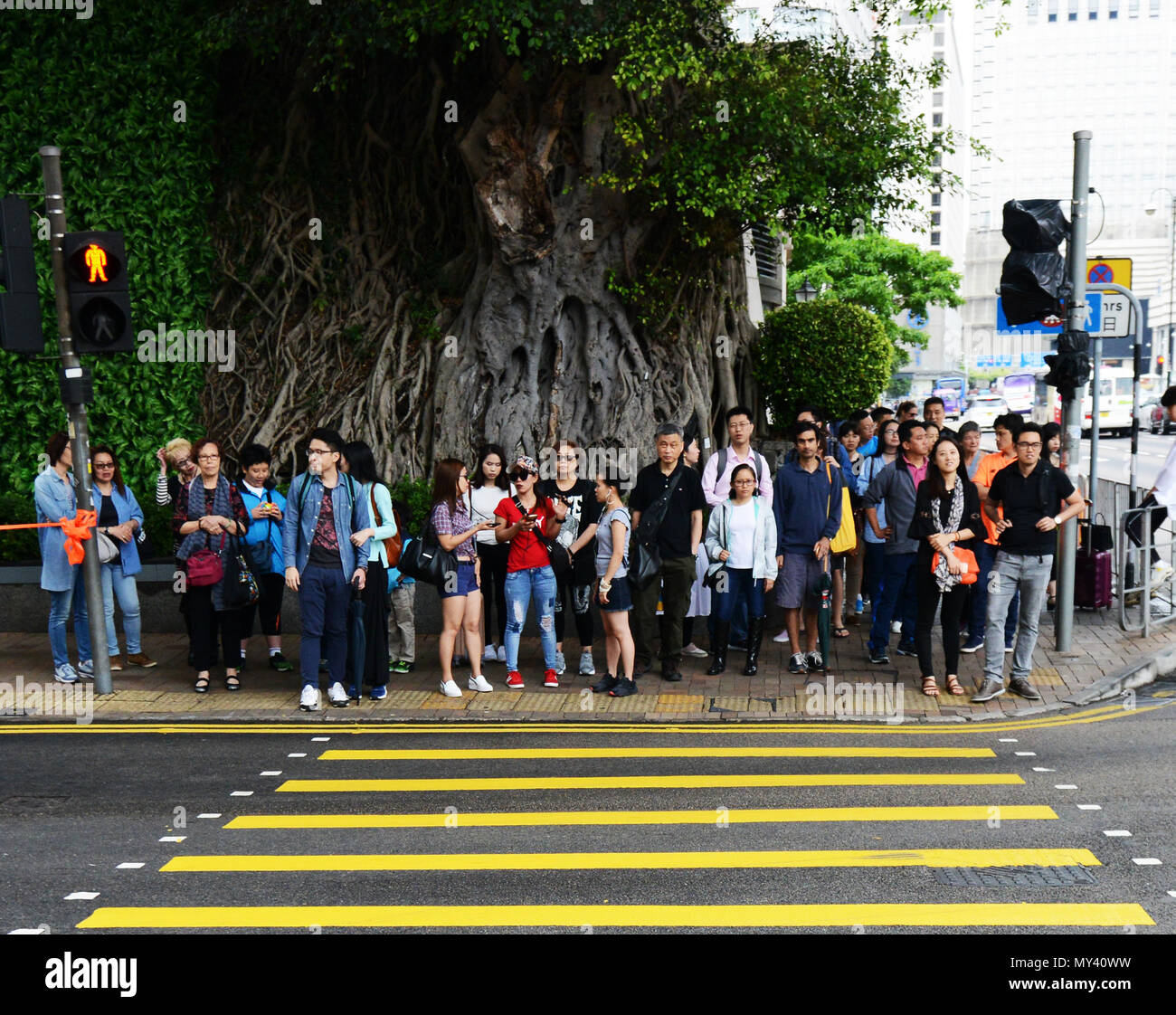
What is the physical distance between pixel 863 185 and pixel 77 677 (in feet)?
29.5

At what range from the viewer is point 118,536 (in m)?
10.3

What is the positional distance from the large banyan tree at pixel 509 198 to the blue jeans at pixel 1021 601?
493 centimetres

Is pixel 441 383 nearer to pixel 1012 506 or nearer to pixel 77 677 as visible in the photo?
pixel 77 677

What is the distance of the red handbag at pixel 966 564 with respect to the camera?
9383 mm

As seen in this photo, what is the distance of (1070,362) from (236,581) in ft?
22.0

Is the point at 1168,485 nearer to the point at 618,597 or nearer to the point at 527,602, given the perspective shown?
the point at 618,597

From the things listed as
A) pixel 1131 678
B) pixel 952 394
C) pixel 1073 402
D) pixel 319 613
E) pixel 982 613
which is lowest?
pixel 1131 678

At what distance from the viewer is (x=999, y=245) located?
14800 centimetres

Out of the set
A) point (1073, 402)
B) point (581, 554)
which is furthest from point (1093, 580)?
point (581, 554)

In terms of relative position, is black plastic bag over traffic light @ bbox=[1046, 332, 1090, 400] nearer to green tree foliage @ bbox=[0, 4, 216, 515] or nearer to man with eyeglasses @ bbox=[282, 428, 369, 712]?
man with eyeglasses @ bbox=[282, 428, 369, 712]

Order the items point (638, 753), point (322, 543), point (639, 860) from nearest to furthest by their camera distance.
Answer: point (639, 860) → point (638, 753) → point (322, 543)

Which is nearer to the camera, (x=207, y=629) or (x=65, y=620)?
(x=207, y=629)

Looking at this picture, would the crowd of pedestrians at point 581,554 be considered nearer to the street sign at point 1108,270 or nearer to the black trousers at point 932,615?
the black trousers at point 932,615
